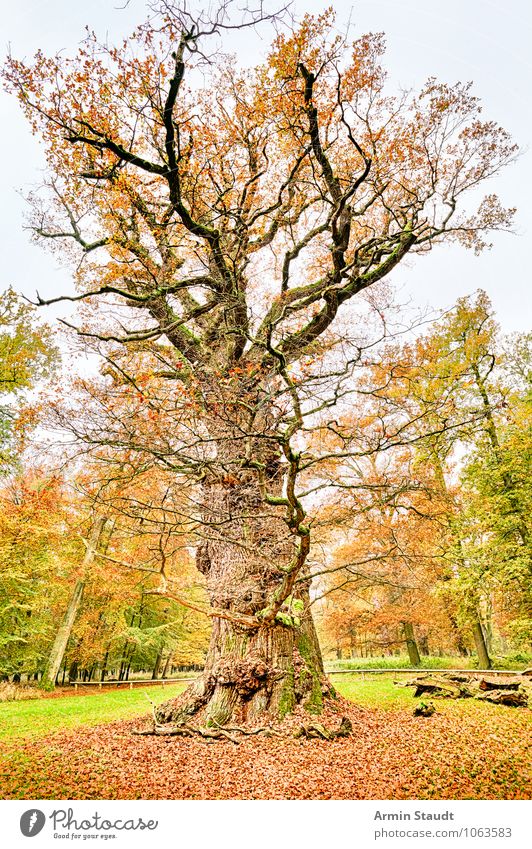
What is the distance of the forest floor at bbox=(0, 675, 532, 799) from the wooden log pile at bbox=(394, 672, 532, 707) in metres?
0.57

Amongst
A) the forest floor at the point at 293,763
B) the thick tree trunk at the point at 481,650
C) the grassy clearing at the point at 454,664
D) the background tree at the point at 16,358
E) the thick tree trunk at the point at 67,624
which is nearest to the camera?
the forest floor at the point at 293,763

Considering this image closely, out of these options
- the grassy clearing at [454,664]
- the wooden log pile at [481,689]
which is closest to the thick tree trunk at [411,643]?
the grassy clearing at [454,664]

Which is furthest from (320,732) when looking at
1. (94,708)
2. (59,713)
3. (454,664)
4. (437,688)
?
(454,664)

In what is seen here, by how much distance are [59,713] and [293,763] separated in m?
6.34

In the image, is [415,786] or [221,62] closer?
[415,786]

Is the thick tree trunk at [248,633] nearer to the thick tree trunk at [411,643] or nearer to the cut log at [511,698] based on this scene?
the cut log at [511,698]

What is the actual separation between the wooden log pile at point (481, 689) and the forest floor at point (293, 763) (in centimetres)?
57

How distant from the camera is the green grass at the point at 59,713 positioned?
6191 millimetres

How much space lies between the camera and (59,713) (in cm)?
780

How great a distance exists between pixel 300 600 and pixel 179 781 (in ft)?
9.70

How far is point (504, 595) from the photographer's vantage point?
9.72 m

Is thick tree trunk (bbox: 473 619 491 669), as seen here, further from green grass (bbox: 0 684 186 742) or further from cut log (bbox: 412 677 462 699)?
green grass (bbox: 0 684 186 742)
